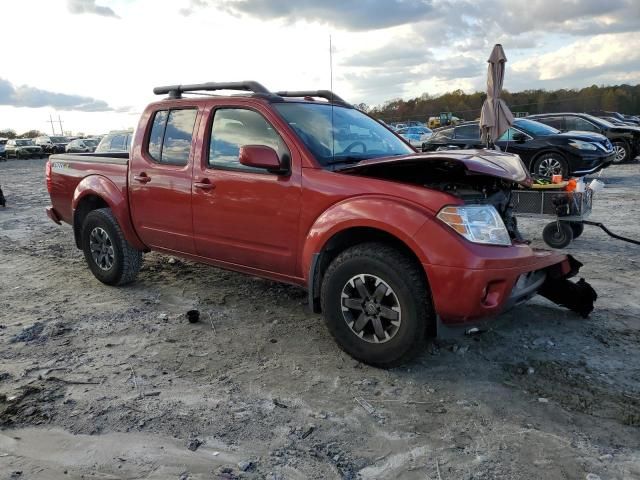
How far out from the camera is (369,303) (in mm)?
3564

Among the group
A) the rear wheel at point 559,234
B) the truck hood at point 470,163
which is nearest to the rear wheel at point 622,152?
the rear wheel at point 559,234

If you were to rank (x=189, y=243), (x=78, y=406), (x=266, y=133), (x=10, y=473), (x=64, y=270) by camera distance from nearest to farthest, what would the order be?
(x=10, y=473) < (x=78, y=406) < (x=266, y=133) < (x=189, y=243) < (x=64, y=270)

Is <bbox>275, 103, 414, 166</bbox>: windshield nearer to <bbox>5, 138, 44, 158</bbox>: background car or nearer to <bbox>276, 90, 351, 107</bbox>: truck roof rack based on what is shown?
<bbox>276, 90, 351, 107</bbox>: truck roof rack

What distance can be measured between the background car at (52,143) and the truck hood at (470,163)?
46031 millimetres

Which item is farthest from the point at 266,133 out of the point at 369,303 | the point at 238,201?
the point at 369,303

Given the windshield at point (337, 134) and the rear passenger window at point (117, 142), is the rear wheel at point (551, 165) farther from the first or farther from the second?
the rear passenger window at point (117, 142)

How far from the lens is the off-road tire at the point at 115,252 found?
213 inches

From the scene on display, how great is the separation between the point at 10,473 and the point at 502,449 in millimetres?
2471

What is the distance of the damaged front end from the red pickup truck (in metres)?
0.01

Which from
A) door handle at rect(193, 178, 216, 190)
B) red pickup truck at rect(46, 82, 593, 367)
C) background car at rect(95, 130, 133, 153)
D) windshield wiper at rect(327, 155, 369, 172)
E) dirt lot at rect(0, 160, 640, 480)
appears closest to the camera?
dirt lot at rect(0, 160, 640, 480)

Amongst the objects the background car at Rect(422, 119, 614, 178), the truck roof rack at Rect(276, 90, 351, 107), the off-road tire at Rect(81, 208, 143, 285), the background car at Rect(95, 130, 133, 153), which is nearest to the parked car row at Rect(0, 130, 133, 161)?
the background car at Rect(95, 130, 133, 153)

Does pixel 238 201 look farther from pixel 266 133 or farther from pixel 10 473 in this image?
pixel 10 473

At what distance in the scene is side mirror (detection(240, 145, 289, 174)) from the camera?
3791mm

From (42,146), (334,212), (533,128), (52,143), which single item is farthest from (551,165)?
(52,143)
